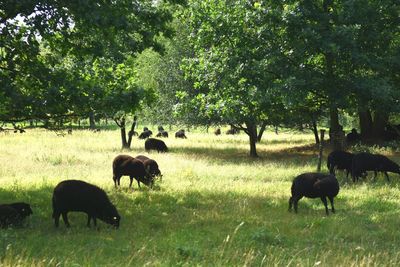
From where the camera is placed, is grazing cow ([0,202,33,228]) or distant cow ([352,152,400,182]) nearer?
grazing cow ([0,202,33,228])

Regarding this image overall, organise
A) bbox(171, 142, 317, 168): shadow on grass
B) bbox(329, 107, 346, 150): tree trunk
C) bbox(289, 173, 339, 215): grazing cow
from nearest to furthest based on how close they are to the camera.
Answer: bbox(289, 173, 339, 215): grazing cow
bbox(329, 107, 346, 150): tree trunk
bbox(171, 142, 317, 168): shadow on grass

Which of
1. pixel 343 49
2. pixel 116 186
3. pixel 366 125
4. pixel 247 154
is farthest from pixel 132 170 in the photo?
pixel 366 125

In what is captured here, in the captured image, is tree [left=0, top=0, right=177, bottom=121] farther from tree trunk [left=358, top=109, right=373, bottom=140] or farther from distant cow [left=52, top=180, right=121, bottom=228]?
tree trunk [left=358, top=109, right=373, bottom=140]

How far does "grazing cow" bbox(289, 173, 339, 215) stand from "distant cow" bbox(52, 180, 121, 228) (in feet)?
16.4

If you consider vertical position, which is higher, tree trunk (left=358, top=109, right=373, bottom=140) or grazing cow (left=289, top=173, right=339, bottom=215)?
tree trunk (left=358, top=109, right=373, bottom=140)

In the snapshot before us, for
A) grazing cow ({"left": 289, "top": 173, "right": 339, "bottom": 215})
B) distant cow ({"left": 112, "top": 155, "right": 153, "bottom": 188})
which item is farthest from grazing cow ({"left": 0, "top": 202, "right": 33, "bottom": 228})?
grazing cow ({"left": 289, "top": 173, "right": 339, "bottom": 215})

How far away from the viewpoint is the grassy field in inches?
294

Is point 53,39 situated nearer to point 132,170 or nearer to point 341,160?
point 132,170

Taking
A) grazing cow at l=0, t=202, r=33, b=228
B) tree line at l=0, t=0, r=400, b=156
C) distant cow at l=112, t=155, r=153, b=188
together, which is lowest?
grazing cow at l=0, t=202, r=33, b=228

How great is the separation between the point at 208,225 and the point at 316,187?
3.41 metres

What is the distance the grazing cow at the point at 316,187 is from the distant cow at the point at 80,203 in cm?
498

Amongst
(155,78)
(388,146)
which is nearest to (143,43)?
(388,146)

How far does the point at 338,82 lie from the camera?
1948cm

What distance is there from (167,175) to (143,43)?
690 centimetres
